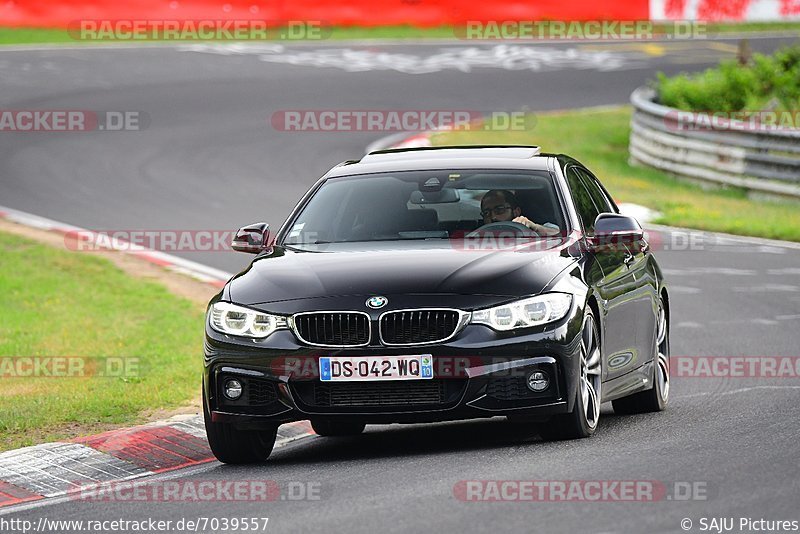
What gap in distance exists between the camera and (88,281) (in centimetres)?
1603

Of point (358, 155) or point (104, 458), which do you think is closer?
point (104, 458)

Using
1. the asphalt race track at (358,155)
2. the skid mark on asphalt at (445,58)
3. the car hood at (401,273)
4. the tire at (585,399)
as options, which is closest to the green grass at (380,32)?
the asphalt race track at (358,155)

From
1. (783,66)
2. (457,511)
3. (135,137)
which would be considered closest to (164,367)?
(457,511)

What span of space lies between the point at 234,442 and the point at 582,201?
2.64 meters

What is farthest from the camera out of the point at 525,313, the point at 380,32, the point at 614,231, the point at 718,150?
the point at 380,32

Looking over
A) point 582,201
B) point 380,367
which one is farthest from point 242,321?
point 582,201

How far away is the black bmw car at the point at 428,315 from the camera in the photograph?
8039 mm

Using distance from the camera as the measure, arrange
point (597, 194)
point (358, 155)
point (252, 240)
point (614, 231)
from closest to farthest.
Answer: point (614, 231), point (252, 240), point (597, 194), point (358, 155)

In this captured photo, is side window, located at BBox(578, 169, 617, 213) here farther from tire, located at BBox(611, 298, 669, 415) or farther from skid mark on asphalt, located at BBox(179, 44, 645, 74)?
skid mark on asphalt, located at BBox(179, 44, 645, 74)

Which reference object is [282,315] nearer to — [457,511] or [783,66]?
[457,511]

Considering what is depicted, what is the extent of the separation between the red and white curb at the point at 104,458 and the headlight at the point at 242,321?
86 centimetres

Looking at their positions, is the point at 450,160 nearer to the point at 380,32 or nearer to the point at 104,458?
the point at 104,458

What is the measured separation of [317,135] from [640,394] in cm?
1874

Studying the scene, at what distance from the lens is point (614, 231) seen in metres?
9.12
